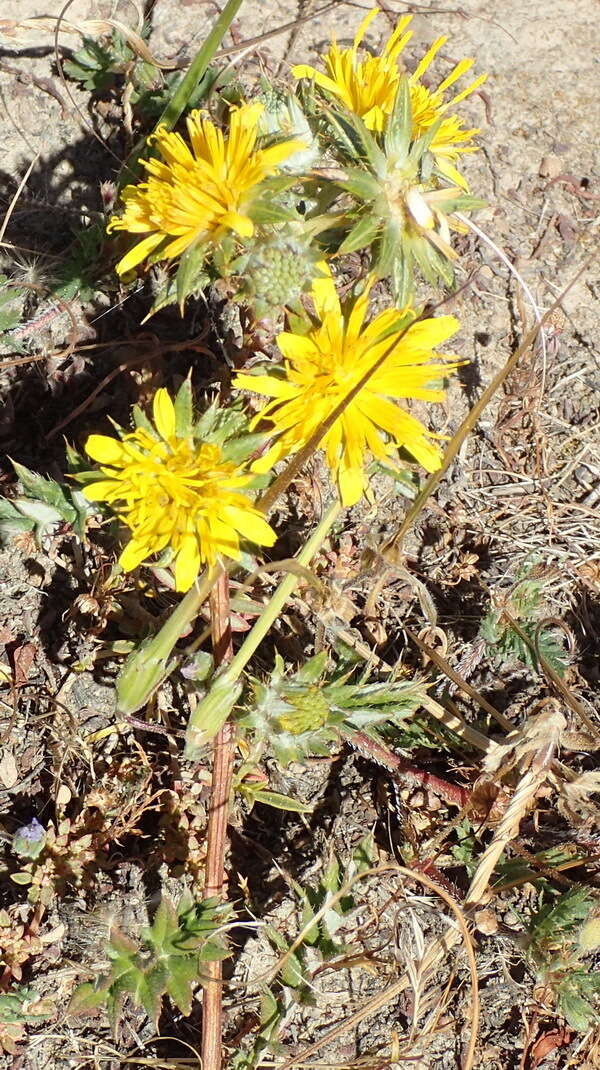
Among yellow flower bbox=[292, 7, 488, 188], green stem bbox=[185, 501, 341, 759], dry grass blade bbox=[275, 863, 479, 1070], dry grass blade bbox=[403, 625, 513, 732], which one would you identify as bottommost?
dry grass blade bbox=[275, 863, 479, 1070]

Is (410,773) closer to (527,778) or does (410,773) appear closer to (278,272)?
(527,778)

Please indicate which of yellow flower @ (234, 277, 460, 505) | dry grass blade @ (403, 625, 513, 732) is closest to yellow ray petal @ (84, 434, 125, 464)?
yellow flower @ (234, 277, 460, 505)

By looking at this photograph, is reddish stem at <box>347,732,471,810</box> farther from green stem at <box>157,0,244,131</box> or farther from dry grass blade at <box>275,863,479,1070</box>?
green stem at <box>157,0,244,131</box>

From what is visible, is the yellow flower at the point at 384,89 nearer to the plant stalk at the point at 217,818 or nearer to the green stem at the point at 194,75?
the green stem at the point at 194,75

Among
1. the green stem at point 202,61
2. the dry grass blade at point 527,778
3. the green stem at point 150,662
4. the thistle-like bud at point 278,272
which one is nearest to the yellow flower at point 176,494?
the green stem at point 150,662

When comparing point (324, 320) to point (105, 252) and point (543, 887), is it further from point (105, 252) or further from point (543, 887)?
point (543, 887)

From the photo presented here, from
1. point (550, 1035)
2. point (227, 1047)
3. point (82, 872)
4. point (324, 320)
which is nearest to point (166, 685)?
point (82, 872)
